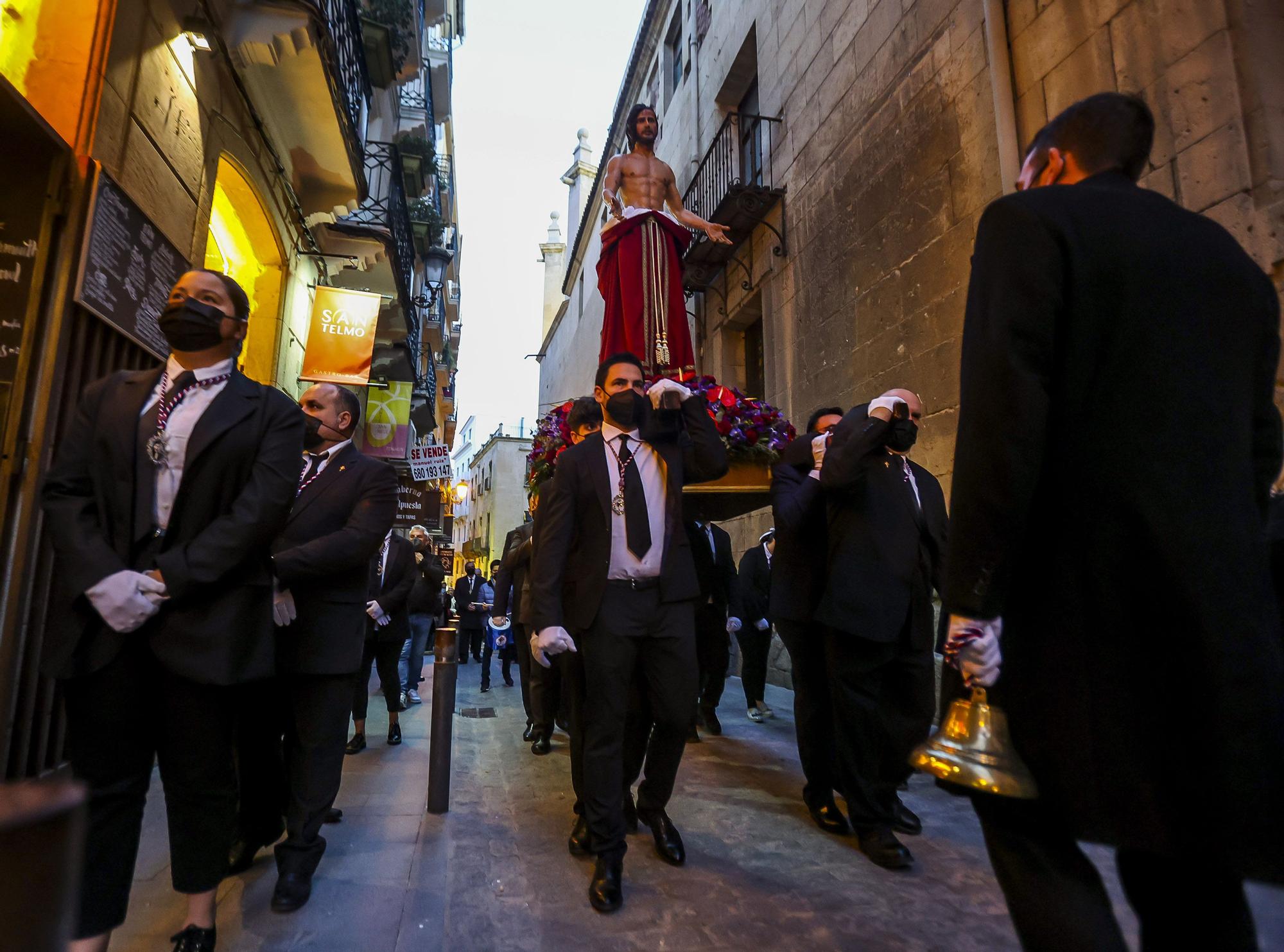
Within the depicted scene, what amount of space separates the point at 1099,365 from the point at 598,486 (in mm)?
2153

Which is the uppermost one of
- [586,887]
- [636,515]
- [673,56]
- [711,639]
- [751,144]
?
[673,56]

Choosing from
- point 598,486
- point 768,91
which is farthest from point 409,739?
point 768,91

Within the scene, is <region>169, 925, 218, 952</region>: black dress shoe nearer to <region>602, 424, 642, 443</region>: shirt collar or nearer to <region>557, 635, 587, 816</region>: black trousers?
<region>557, 635, 587, 816</region>: black trousers

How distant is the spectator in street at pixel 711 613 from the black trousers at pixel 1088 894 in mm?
3403

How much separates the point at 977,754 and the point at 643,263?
17.1ft

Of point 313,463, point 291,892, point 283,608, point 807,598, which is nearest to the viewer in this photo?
point 291,892

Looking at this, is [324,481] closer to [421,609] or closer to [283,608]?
[283,608]

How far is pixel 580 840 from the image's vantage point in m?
3.18

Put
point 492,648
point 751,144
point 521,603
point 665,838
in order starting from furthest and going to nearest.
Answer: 1. point 751,144
2. point 492,648
3. point 521,603
4. point 665,838

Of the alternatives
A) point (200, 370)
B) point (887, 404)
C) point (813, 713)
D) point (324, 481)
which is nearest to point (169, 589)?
point (200, 370)

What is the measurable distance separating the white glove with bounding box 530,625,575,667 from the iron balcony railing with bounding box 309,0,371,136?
5.77 meters

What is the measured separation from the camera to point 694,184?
12.7 metres

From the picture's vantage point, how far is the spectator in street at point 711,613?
16.9ft

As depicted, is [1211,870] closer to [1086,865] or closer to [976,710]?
[1086,865]
